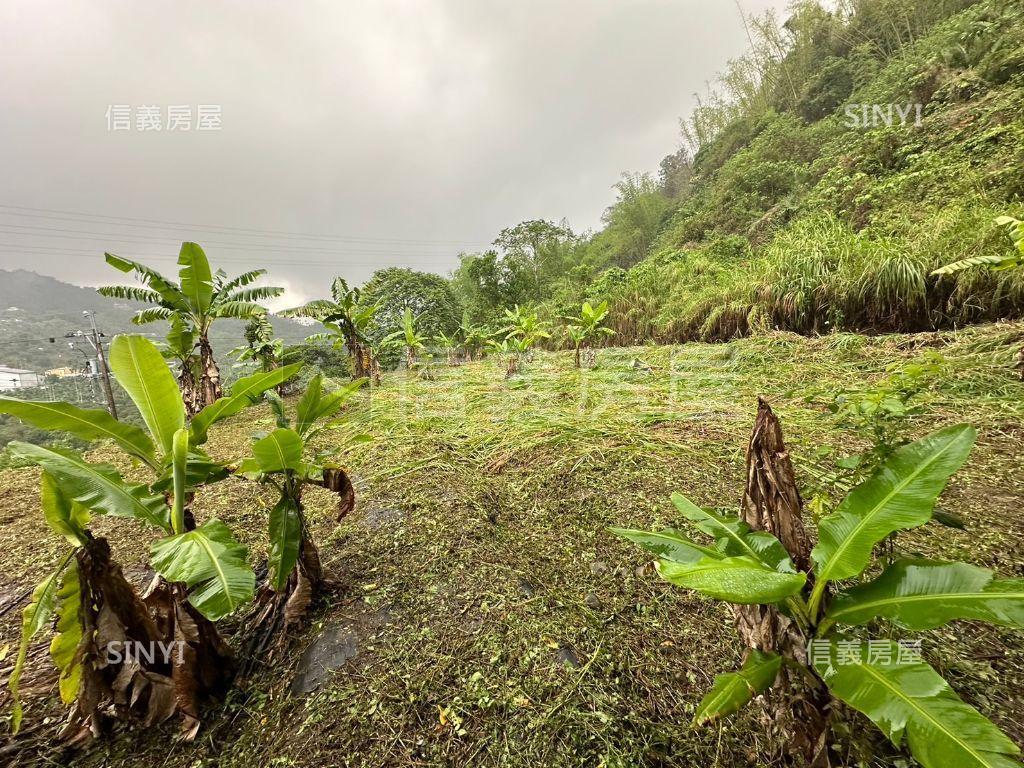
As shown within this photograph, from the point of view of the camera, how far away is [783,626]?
925mm

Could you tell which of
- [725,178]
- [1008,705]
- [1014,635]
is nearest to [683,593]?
[1008,705]

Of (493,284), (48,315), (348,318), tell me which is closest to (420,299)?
(493,284)

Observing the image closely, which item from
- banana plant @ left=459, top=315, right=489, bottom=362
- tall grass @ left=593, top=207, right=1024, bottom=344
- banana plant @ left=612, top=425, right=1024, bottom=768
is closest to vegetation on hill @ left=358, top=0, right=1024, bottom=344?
tall grass @ left=593, top=207, right=1024, bottom=344

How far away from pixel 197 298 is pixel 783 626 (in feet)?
24.1

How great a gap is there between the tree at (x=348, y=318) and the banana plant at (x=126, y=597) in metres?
6.01

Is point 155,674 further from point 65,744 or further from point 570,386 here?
point 570,386

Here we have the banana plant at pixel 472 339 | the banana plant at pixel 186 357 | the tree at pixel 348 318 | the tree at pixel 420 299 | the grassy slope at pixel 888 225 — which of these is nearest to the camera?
the grassy slope at pixel 888 225

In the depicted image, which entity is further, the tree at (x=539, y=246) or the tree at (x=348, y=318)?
the tree at (x=539, y=246)

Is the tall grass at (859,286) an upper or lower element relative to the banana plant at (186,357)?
upper

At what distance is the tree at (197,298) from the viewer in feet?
17.0

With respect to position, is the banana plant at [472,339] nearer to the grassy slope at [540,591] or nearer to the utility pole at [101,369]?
the grassy slope at [540,591]

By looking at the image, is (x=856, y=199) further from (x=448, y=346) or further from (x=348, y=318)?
(x=448, y=346)

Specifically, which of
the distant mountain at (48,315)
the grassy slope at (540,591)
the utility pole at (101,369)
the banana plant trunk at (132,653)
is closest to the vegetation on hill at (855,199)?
the grassy slope at (540,591)

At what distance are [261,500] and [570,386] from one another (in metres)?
3.75
